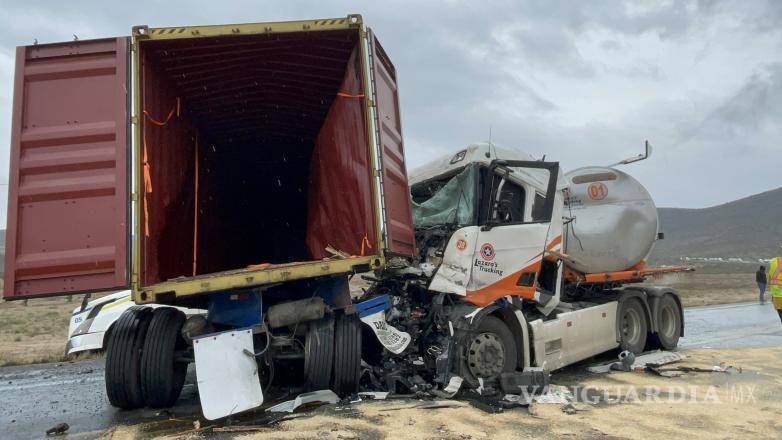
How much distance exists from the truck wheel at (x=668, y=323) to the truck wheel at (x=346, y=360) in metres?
5.89

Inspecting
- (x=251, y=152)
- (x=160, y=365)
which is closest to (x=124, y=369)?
(x=160, y=365)

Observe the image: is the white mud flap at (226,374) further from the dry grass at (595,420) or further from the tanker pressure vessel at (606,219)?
the tanker pressure vessel at (606,219)

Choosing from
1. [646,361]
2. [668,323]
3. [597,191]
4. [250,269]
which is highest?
[597,191]

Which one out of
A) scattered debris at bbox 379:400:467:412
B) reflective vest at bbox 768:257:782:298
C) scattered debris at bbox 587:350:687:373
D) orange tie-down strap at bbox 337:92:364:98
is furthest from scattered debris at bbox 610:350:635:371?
orange tie-down strap at bbox 337:92:364:98

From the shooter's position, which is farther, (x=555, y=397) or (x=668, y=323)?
(x=668, y=323)

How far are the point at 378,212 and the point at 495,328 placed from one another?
6.31 feet

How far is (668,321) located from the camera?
9.66 metres

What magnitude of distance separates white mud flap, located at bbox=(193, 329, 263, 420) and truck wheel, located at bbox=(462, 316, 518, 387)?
6.91 feet

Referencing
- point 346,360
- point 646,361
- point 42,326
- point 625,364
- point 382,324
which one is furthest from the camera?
point 42,326

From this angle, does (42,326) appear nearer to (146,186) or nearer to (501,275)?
(146,186)

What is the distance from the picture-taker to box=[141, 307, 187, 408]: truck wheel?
18.4ft

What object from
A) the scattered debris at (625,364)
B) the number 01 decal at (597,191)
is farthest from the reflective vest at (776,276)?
the scattered debris at (625,364)

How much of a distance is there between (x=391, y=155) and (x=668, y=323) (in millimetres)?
6350

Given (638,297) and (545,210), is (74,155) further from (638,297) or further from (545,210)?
(638,297)
